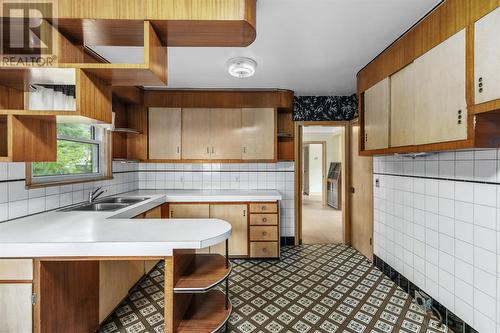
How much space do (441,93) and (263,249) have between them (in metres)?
2.50

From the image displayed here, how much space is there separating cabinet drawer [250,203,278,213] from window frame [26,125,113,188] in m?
1.77

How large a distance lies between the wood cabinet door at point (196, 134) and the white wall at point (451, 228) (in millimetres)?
2329

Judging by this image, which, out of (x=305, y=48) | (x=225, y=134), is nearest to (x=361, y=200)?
(x=225, y=134)

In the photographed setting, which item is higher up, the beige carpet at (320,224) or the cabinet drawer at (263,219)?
the cabinet drawer at (263,219)

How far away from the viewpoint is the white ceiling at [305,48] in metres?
1.61

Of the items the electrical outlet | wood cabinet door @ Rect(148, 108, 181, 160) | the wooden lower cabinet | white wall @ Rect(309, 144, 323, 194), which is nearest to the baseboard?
the electrical outlet

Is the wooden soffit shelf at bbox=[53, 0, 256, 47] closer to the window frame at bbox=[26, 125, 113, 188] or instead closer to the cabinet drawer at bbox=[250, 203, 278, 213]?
the window frame at bbox=[26, 125, 113, 188]

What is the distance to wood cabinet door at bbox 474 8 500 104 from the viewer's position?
1202 millimetres

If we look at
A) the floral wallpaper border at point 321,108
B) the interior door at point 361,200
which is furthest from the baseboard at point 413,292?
the floral wallpaper border at point 321,108

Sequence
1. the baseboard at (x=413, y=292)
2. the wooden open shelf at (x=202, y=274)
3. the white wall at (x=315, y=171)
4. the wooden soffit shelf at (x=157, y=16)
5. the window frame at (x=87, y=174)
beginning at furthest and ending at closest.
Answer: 1. the white wall at (x=315, y=171)
2. the window frame at (x=87, y=174)
3. the baseboard at (x=413, y=292)
4. the wooden open shelf at (x=202, y=274)
5. the wooden soffit shelf at (x=157, y=16)

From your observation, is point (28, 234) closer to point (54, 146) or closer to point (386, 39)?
point (54, 146)

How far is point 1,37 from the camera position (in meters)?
1.35

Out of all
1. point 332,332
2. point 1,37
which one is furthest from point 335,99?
point 1,37

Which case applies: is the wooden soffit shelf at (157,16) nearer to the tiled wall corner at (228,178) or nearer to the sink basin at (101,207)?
the sink basin at (101,207)
